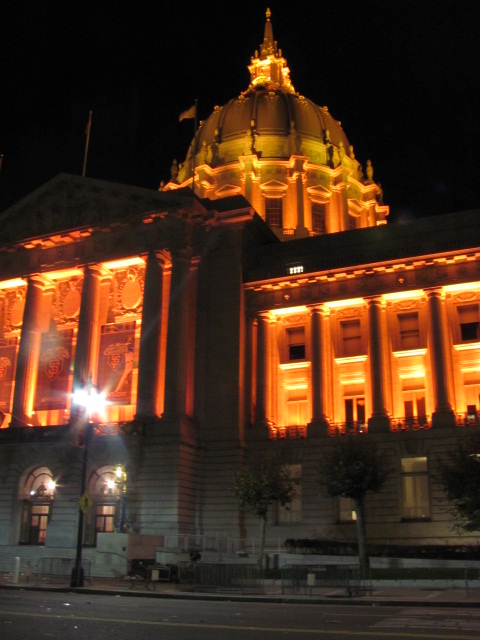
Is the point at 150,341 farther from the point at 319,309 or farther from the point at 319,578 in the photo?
the point at 319,578

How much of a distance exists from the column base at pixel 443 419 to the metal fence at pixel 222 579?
1699 centimetres

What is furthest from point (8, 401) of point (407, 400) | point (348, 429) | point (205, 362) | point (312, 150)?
point (312, 150)

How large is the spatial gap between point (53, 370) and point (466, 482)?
26.8 meters

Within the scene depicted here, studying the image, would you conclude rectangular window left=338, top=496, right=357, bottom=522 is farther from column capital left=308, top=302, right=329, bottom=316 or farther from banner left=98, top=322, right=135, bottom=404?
banner left=98, top=322, right=135, bottom=404

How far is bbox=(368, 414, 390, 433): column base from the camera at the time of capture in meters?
40.3

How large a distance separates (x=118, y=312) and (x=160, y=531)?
1555cm

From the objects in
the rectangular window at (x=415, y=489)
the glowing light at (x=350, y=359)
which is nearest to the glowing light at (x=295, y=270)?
the glowing light at (x=350, y=359)

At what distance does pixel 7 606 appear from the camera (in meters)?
17.3

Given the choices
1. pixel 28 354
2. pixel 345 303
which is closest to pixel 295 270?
pixel 345 303

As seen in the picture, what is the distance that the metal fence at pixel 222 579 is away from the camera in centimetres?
2475

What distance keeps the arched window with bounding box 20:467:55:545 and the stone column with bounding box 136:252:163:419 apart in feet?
23.0

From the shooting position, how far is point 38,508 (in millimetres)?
42344

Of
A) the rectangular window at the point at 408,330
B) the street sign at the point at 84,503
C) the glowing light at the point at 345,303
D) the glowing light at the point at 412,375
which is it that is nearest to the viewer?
the street sign at the point at 84,503

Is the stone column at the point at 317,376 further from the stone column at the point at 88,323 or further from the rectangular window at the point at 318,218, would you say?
the rectangular window at the point at 318,218
